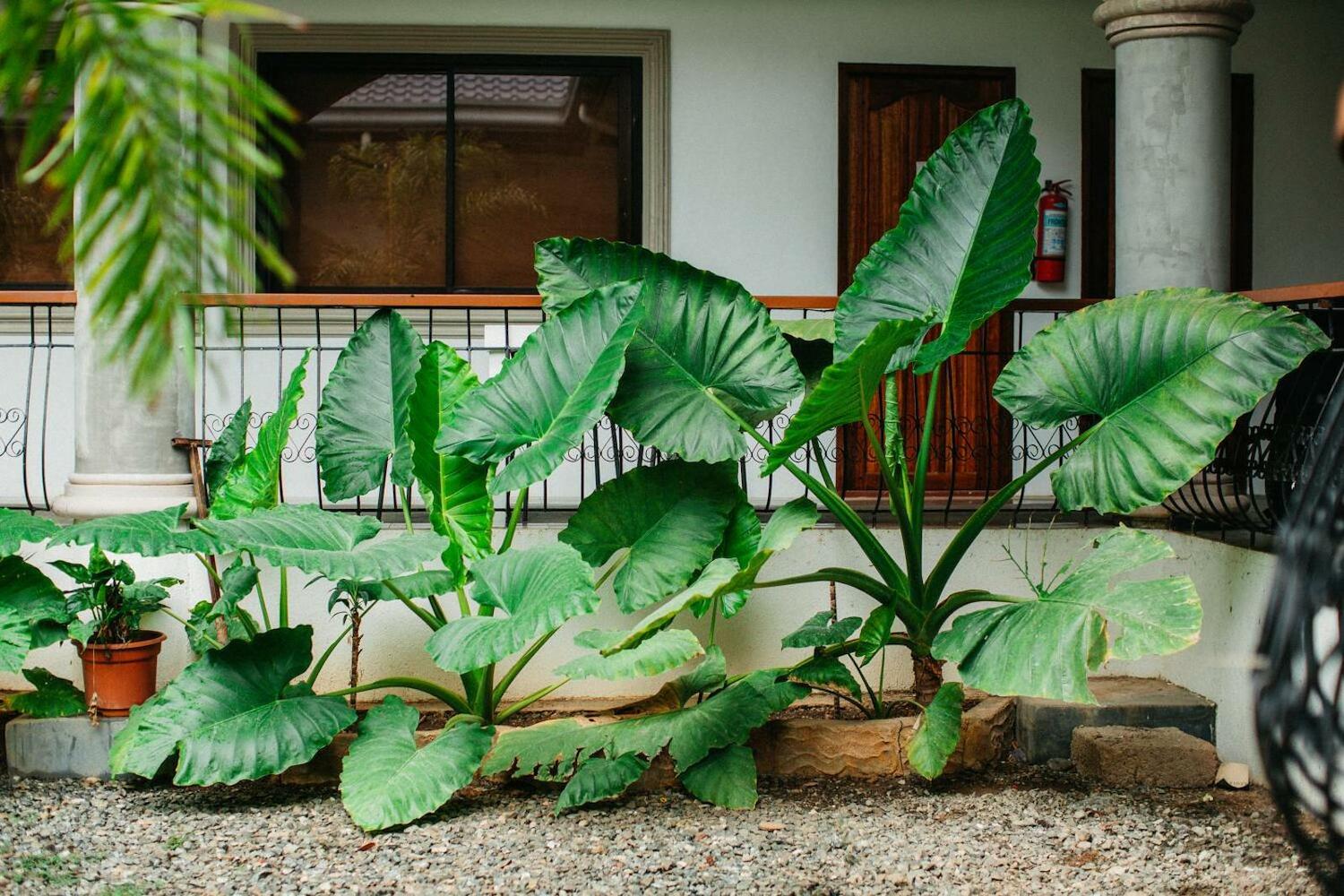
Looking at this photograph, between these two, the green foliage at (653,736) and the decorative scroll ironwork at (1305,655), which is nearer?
the decorative scroll ironwork at (1305,655)

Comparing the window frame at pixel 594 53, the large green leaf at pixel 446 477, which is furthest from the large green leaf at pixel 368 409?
the window frame at pixel 594 53

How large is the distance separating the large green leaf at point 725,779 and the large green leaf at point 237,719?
109 centimetres

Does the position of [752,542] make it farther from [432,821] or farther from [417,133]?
[417,133]

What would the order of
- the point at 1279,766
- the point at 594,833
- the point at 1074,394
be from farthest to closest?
the point at 1074,394, the point at 594,833, the point at 1279,766

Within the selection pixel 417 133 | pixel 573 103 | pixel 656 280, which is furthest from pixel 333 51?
pixel 656 280

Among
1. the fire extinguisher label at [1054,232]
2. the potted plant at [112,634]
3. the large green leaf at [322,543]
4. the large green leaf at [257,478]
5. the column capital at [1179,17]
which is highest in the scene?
the column capital at [1179,17]

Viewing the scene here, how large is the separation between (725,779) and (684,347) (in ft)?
4.59

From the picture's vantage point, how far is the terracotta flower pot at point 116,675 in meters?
4.25

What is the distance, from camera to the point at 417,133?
279 inches

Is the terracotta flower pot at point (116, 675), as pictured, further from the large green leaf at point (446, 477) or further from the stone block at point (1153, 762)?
the stone block at point (1153, 762)

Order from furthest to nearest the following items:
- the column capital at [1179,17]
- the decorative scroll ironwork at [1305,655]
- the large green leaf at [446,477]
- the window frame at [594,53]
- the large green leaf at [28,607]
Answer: the window frame at [594,53], the column capital at [1179,17], the large green leaf at [446,477], the large green leaf at [28,607], the decorative scroll ironwork at [1305,655]

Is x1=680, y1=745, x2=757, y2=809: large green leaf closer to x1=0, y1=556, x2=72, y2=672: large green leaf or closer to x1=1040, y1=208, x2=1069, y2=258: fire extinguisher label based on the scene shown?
x1=0, y1=556, x2=72, y2=672: large green leaf

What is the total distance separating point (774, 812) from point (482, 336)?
3898 mm

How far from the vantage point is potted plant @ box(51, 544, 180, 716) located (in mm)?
4246
